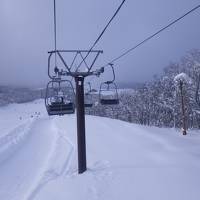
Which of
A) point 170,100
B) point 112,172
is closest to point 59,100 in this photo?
point 112,172

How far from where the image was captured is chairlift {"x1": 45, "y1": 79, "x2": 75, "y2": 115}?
13219 mm

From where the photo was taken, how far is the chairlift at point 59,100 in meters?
13.2

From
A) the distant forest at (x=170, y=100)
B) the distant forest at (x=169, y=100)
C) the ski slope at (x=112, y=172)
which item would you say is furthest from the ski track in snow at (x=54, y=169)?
the distant forest at (x=169, y=100)

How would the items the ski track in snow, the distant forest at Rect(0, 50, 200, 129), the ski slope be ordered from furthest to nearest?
the distant forest at Rect(0, 50, 200, 129) → the ski track in snow → the ski slope

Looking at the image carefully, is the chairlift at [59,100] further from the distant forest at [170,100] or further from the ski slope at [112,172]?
the distant forest at [170,100]

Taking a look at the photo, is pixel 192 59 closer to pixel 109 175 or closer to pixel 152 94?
pixel 152 94

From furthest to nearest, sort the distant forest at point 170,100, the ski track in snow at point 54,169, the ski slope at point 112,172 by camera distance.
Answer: the distant forest at point 170,100 → the ski track in snow at point 54,169 → the ski slope at point 112,172

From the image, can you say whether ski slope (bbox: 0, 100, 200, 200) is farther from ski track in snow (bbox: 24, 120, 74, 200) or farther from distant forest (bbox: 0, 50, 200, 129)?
distant forest (bbox: 0, 50, 200, 129)

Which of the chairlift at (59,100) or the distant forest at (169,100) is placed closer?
the chairlift at (59,100)

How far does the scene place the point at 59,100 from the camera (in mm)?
13555

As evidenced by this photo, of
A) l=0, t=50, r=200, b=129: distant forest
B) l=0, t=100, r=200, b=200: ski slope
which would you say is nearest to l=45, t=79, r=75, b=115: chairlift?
l=0, t=100, r=200, b=200: ski slope

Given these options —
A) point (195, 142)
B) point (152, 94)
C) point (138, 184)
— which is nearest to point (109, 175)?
point (138, 184)

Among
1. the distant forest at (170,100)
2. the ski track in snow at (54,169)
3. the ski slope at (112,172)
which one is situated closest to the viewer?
→ the ski slope at (112,172)

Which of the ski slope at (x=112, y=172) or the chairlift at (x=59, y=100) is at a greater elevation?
the chairlift at (x=59, y=100)
